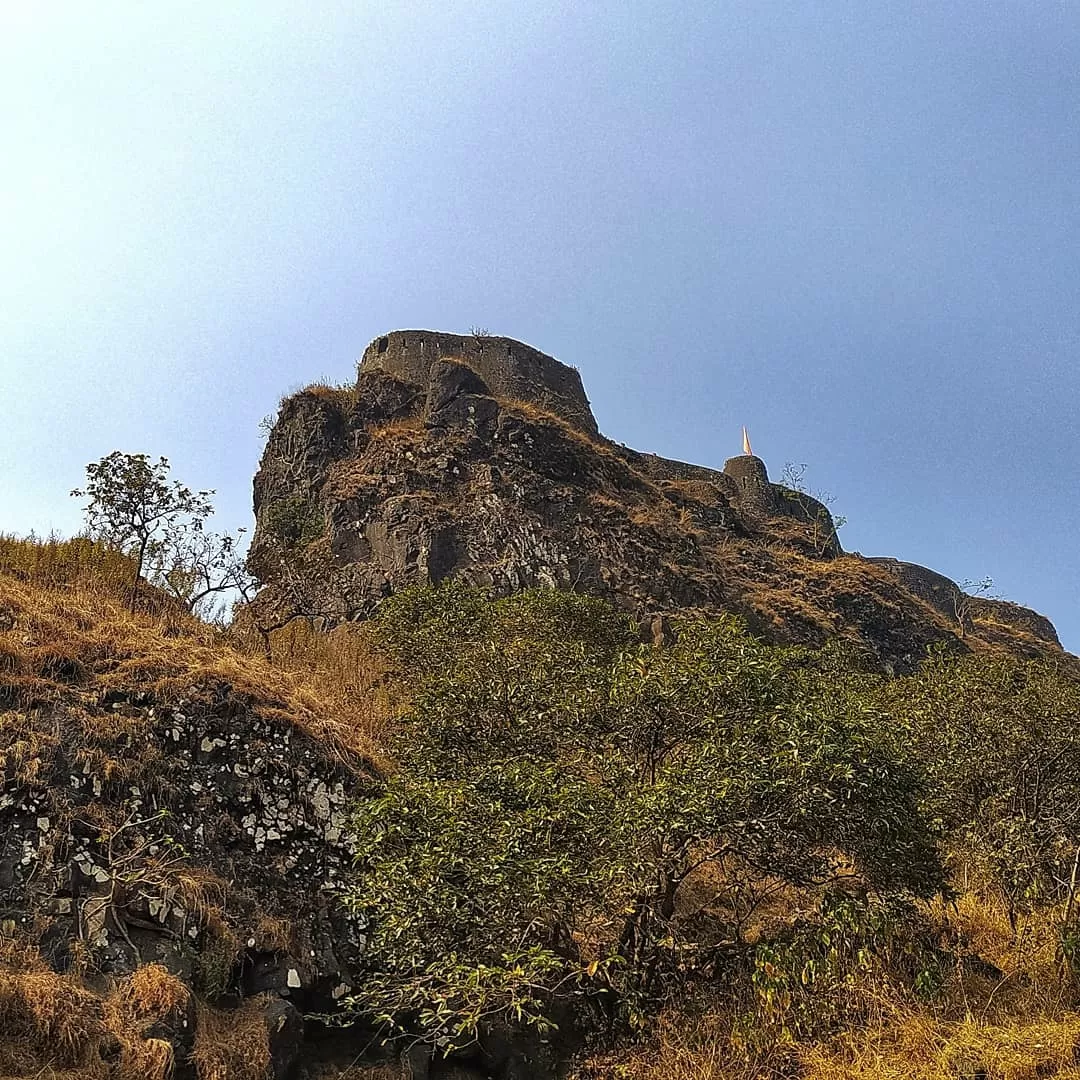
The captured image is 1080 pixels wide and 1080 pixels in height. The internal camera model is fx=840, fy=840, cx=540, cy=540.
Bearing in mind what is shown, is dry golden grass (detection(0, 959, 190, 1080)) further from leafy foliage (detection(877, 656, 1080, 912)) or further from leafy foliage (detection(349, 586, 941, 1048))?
leafy foliage (detection(877, 656, 1080, 912))

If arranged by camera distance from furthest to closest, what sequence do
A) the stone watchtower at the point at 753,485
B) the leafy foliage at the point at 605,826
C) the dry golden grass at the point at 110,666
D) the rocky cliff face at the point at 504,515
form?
Result: the stone watchtower at the point at 753,485
the rocky cliff face at the point at 504,515
the dry golden grass at the point at 110,666
the leafy foliage at the point at 605,826

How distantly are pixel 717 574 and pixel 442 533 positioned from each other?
32.6 feet

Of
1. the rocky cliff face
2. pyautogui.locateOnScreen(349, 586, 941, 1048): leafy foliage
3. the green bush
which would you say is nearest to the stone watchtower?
the rocky cliff face

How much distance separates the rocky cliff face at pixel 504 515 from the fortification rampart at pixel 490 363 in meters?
0.07

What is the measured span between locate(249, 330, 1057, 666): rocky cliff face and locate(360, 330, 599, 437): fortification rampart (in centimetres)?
7

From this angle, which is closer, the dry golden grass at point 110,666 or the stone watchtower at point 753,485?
the dry golden grass at point 110,666

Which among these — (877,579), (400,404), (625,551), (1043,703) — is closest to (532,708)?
(1043,703)

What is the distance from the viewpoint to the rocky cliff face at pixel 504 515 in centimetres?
2175

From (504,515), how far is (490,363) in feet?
29.7

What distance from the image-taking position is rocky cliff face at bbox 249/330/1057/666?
21.8 meters

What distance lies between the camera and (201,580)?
42.1ft

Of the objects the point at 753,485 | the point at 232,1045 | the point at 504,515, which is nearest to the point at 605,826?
the point at 232,1045

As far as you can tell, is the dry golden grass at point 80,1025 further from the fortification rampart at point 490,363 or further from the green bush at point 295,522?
the fortification rampart at point 490,363

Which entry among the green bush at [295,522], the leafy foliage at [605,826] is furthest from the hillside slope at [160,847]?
the green bush at [295,522]
